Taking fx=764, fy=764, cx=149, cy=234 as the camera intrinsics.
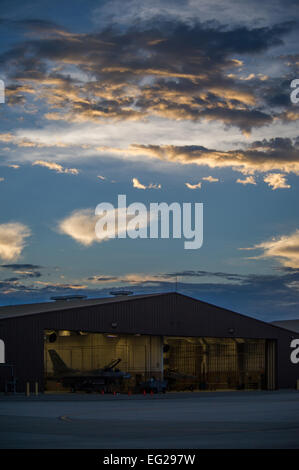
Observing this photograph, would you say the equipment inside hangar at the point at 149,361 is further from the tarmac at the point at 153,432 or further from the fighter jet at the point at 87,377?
the tarmac at the point at 153,432

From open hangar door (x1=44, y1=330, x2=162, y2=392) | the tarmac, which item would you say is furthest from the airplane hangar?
the tarmac

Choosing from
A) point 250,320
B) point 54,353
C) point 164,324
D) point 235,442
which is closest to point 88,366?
point 54,353

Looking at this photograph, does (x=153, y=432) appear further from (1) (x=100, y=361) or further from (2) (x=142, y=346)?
(1) (x=100, y=361)

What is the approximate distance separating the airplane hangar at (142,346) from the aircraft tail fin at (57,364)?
8cm

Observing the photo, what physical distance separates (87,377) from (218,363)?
14.2 m

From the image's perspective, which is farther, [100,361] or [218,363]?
[218,363]

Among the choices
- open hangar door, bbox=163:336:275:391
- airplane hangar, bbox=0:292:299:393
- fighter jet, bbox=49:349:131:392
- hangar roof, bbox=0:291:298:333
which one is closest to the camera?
airplane hangar, bbox=0:292:299:393

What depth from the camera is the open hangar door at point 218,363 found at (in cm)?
6894

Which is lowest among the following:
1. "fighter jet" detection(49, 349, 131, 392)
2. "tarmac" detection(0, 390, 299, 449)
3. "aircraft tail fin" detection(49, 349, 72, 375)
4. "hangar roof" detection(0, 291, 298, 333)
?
"fighter jet" detection(49, 349, 131, 392)

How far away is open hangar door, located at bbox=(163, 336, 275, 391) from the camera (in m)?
68.9

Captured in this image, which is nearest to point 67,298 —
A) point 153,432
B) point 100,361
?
point 100,361

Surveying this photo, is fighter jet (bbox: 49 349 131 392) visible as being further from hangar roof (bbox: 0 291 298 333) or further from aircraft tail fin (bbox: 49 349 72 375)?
hangar roof (bbox: 0 291 298 333)

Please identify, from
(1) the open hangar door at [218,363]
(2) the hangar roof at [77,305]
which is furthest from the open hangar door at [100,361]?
(1) the open hangar door at [218,363]

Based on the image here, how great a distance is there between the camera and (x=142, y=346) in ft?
213
